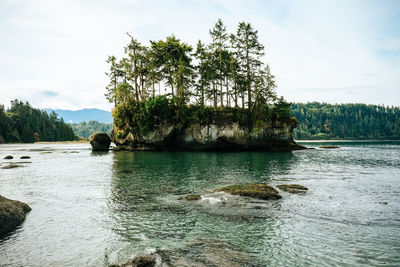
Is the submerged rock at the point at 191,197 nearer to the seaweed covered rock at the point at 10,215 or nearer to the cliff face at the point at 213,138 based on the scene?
the seaweed covered rock at the point at 10,215

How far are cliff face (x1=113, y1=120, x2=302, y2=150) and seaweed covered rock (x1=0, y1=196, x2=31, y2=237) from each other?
46.8 m

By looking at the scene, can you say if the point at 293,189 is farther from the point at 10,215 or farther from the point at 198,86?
the point at 198,86

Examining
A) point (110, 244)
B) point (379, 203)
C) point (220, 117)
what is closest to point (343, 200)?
point (379, 203)

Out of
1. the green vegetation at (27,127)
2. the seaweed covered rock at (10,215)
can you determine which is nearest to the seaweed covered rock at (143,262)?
the seaweed covered rock at (10,215)

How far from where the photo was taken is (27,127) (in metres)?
143

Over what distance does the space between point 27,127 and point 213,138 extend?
432 ft

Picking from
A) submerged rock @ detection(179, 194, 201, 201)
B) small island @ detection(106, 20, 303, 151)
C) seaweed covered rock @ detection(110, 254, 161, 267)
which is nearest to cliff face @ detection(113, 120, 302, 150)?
small island @ detection(106, 20, 303, 151)

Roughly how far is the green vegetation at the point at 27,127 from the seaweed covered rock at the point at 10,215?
14977 cm

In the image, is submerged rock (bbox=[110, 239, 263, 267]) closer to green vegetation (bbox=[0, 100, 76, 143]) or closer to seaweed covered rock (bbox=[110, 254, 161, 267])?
seaweed covered rock (bbox=[110, 254, 161, 267])

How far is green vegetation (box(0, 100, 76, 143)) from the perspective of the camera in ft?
446

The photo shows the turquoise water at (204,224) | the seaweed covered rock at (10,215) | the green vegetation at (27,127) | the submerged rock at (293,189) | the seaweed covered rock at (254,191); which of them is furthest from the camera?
the green vegetation at (27,127)

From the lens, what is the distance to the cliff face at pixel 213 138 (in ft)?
195

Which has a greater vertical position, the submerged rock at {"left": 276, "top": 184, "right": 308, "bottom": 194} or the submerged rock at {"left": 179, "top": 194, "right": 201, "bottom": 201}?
the submerged rock at {"left": 179, "top": 194, "right": 201, "bottom": 201}

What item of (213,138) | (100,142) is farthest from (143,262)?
(100,142)
